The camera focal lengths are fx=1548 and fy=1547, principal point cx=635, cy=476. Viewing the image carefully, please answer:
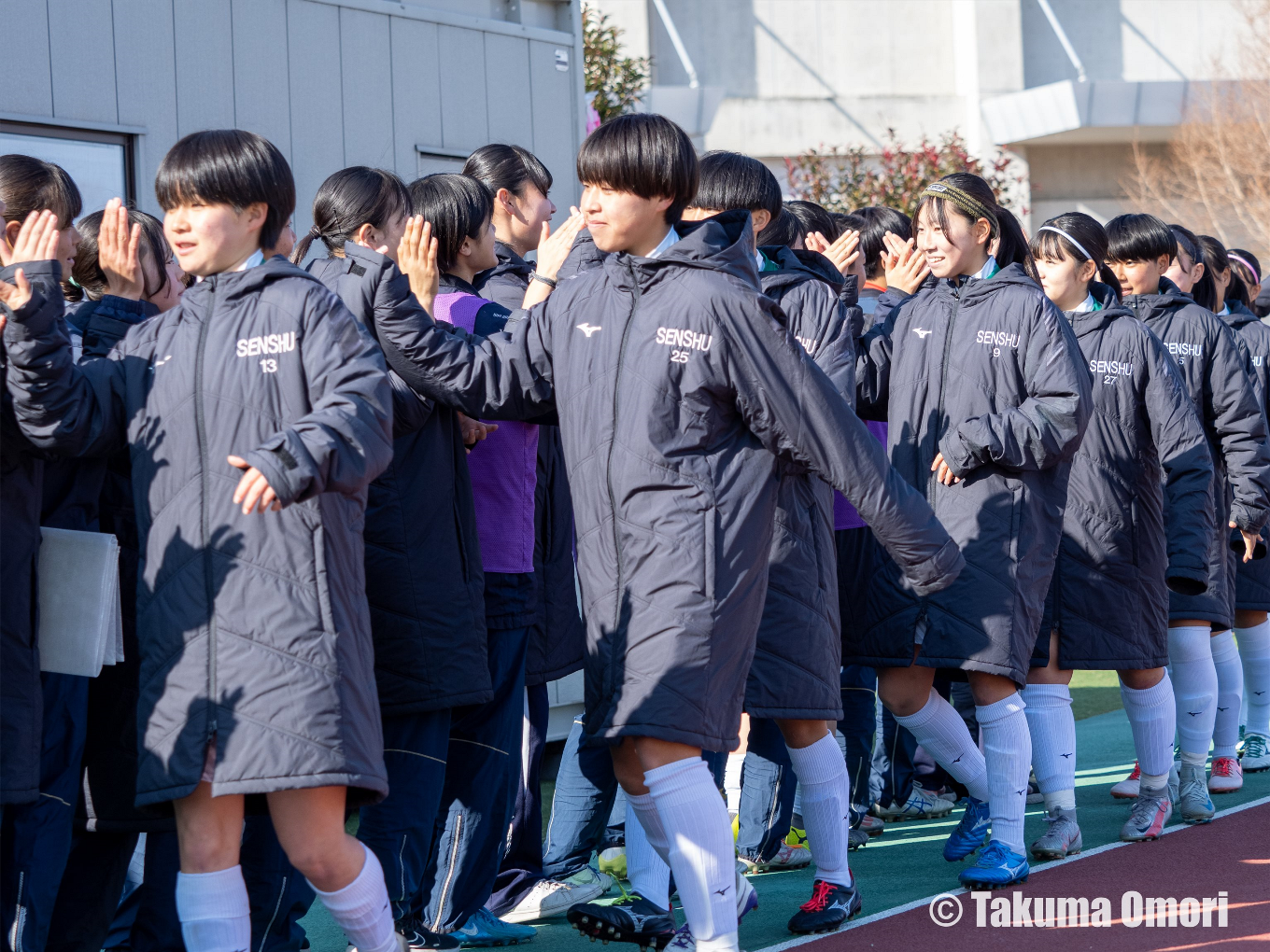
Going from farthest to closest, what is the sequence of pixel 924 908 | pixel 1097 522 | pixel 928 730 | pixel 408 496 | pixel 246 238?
pixel 1097 522 < pixel 928 730 < pixel 924 908 < pixel 408 496 < pixel 246 238

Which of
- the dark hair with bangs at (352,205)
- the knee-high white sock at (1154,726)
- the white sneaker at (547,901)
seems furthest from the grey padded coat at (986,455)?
the dark hair with bangs at (352,205)

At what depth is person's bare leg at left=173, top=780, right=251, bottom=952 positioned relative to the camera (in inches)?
123

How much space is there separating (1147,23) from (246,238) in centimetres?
2006

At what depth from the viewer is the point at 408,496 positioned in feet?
12.8

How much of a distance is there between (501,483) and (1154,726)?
104 inches

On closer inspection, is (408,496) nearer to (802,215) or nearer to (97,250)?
(97,250)

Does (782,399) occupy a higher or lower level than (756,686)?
higher

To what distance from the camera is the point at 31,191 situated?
3.76 meters

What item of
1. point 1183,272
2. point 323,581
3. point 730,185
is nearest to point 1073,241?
point 730,185

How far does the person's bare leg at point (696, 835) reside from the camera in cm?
350

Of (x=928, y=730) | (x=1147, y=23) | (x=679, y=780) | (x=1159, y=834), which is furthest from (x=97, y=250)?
(x=1147, y=23)

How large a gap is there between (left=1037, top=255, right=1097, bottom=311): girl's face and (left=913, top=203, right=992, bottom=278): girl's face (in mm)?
689

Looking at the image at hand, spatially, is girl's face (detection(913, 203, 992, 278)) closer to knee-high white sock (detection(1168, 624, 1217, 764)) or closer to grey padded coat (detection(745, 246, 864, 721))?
grey padded coat (detection(745, 246, 864, 721))

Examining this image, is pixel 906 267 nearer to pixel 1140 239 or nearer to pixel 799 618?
pixel 1140 239
